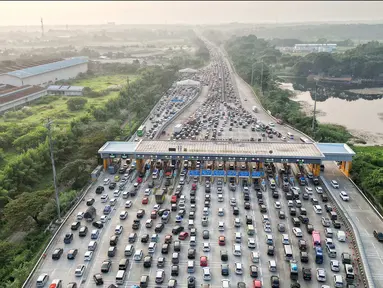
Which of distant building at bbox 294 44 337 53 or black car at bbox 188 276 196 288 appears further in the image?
distant building at bbox 294 44 337 53

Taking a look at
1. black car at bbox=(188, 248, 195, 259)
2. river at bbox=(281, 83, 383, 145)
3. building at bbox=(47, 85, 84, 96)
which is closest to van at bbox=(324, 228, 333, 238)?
black car at bbox=(188, 248, 195, 259)

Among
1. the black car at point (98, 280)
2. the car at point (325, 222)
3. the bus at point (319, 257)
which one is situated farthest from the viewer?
the car at point (325, 222)

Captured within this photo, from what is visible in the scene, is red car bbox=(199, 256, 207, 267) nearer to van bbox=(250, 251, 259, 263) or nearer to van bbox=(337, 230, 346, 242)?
van bbox=(250, 251, 259, 263)

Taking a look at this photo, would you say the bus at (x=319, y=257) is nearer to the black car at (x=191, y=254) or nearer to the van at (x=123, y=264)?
the black car at (x=191, y=254)

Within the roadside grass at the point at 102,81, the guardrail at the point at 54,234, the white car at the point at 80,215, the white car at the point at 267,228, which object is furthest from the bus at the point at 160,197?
the roadside grass at the point at 102,81

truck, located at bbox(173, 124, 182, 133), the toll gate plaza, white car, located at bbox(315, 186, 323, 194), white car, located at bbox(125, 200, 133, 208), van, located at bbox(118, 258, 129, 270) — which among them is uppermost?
the toll gate plaza

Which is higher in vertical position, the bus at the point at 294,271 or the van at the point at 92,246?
the bus at the point at 294,271

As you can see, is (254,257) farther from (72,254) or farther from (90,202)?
(90,202)

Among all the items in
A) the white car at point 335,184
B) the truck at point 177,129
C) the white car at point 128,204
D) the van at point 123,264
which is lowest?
the white car at point 128,204
